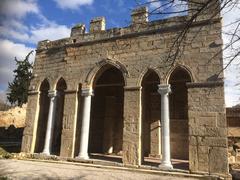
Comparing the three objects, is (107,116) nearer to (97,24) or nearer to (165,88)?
(97,24)

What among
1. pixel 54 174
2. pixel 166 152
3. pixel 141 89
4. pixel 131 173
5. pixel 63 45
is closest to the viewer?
pixel 54 174

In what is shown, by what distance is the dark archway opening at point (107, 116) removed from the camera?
11.8 meters

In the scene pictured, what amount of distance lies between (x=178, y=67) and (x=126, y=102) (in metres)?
2.12

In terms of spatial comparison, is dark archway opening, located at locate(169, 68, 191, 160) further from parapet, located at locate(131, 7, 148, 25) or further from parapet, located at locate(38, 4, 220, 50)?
parapet, located at locate(131, 7, 148, 25)

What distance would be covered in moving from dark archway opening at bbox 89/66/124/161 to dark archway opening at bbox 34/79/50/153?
2250 millimetres

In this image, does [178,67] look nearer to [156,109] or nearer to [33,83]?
[156,109]

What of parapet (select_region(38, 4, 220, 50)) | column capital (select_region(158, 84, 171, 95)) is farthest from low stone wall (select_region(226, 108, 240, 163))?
parapet (select_region(38, 4, 220, 50))

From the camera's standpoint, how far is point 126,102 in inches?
321

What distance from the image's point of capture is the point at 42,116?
10266 mm

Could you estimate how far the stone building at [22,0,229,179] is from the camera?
697cm

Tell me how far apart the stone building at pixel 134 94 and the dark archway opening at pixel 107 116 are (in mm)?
52

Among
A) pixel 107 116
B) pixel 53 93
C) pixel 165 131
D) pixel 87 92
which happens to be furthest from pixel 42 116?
pixel 165 131

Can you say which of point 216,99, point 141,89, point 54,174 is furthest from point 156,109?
point 54,174

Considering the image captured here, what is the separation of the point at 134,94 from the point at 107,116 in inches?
183
